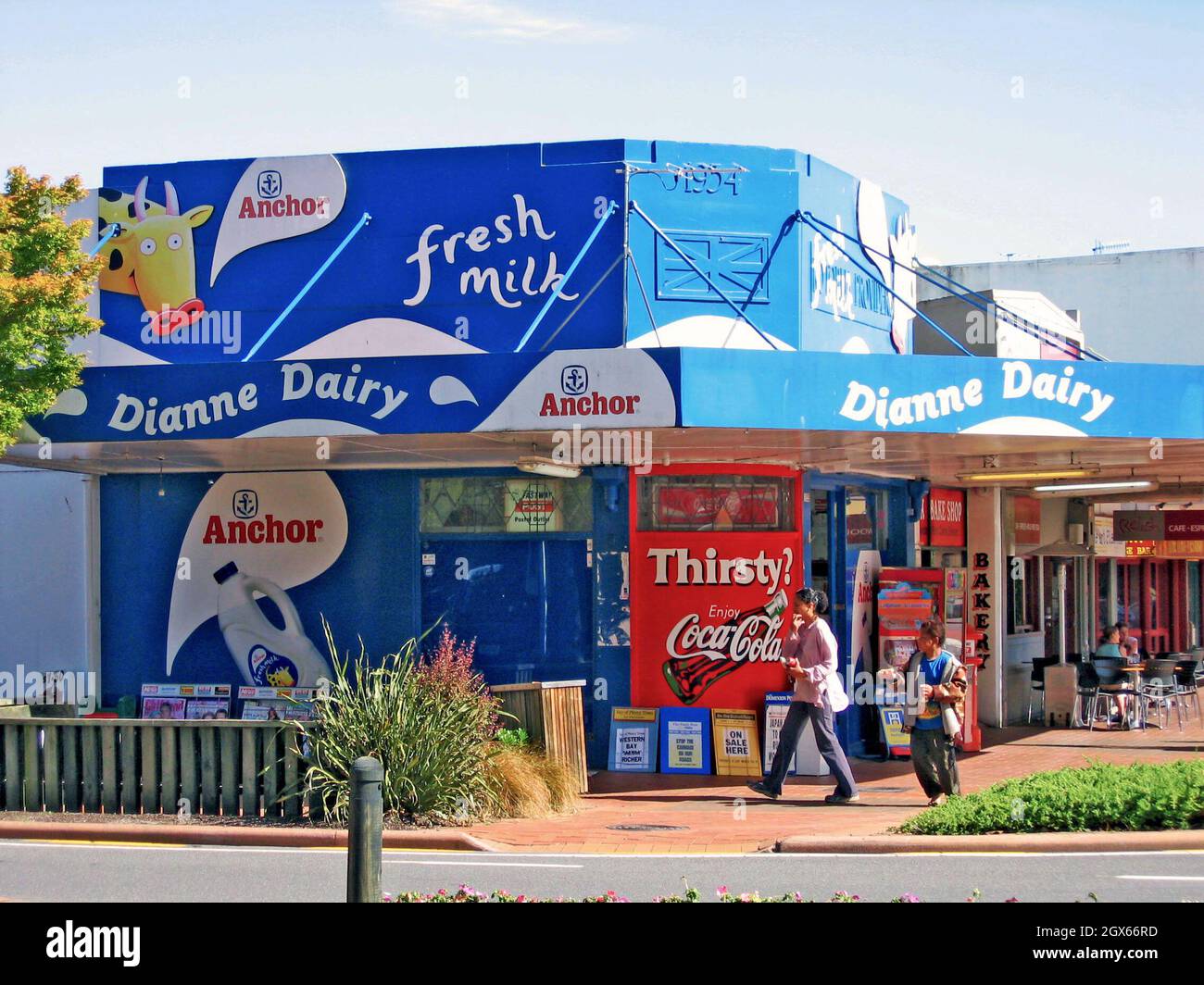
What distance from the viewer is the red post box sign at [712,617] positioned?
16.1 metres

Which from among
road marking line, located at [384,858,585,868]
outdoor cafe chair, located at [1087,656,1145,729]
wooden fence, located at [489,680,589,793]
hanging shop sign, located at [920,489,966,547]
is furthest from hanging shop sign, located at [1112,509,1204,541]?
road marking line, located at [384,858,585,868]

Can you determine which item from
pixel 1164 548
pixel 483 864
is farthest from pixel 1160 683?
pixel 483 864

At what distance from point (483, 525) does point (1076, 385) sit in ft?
21.5

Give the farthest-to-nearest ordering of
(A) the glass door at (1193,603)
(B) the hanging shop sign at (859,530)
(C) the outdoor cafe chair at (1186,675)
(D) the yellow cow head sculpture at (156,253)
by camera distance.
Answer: (A) the glass door at (1193,603)
(C) the outdoor cafe chair at (1186,675)
(B) the hanging shop sign at (859,530)
(D) the yellow cow head sculpture at (156,253)

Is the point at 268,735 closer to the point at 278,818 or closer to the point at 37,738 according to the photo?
the point at 278,818

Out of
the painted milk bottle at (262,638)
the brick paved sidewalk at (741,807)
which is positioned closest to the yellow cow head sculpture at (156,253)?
the painted milk bottle at (262,638)

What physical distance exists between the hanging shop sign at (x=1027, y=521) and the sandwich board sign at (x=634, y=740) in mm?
8641

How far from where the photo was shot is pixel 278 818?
499 inches

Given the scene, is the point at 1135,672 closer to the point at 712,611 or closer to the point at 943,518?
the point at 943,518

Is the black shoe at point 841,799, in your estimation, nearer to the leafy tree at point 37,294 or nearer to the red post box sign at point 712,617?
the red post box sign at point 712,617

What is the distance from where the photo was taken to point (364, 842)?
7.81 metres

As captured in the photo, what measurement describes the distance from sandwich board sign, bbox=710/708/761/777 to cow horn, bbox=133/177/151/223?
8802 millimetres

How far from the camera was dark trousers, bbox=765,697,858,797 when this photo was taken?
13922mm

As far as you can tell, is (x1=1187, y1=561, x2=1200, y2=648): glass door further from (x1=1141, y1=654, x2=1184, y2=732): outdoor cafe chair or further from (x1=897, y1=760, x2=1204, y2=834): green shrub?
(x1=897, y1=760, x2=1204, y2=834): green shrub
